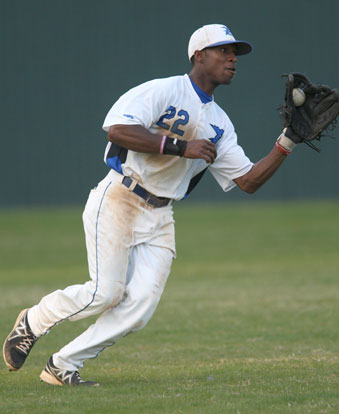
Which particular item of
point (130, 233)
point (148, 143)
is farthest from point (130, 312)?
point (148, 143)

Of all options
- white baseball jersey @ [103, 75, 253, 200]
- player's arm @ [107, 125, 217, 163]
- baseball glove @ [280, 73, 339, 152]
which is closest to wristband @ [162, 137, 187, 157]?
player's arm @ [107, 125, 217, 163]

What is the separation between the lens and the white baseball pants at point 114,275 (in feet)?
18.9

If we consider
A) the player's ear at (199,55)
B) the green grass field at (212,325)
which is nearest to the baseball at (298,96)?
the player's ear at (199,55)

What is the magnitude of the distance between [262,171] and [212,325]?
3404 mm

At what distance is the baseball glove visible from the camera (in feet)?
20.1

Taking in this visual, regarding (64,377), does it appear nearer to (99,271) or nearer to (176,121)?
(99,271)

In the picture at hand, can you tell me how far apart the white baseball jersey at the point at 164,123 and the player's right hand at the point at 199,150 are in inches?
13.9

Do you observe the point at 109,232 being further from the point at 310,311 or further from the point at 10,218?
the point at 10,218

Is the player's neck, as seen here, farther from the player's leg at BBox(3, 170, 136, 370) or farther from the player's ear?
the player's leg at BBox(3, 170, 136, 370)

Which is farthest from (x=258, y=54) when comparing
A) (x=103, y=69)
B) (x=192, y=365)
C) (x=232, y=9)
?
(x=192, y=365)

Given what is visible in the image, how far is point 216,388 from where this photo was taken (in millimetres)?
5582

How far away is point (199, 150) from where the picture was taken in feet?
18.5

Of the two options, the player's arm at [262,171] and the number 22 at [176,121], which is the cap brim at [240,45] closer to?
the number 22 at [176,121]

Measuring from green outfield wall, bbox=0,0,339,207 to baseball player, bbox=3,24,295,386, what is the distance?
16.7m
